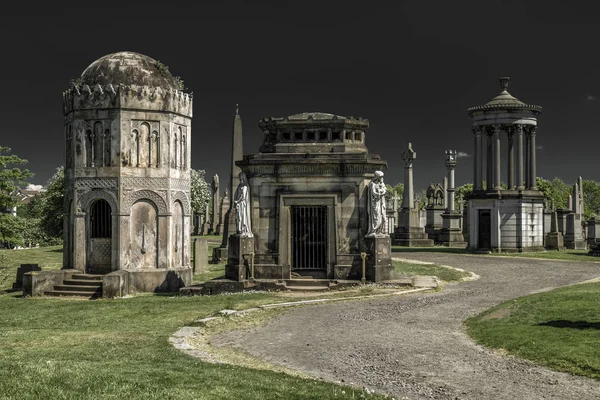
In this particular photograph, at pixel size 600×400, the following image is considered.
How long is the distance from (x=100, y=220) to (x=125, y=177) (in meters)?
1.99

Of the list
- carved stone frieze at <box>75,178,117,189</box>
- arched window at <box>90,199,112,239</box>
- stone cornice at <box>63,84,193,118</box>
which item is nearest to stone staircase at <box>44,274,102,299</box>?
arched window at <box>90,199,112,239</box>

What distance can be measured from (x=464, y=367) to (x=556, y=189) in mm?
95628

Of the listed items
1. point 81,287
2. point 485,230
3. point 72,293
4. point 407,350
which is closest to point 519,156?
point 485,230

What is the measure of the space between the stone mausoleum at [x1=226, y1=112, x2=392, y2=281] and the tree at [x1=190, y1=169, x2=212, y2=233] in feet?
186

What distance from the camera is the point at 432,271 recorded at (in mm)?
28906

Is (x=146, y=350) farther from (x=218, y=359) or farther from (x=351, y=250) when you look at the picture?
(x=351, y=250)

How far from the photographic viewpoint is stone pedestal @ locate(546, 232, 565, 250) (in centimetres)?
4550

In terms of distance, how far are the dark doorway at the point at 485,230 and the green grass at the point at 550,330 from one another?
2545 centimetres

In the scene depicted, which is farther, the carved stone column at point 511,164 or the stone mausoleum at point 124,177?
the carved stone column at point 511,164

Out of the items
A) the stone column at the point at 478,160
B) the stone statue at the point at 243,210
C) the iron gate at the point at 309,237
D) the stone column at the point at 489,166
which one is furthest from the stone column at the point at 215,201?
the stone statue at the point at 243,210

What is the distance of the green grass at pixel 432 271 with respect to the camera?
2683cm

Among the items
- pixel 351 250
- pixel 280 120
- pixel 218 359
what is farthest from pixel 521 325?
pixel 280 120

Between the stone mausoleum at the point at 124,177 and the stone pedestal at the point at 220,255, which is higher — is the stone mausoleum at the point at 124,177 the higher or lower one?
the higher one

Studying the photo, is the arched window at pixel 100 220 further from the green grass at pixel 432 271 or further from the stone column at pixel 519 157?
the stone column at pixel 519 157
